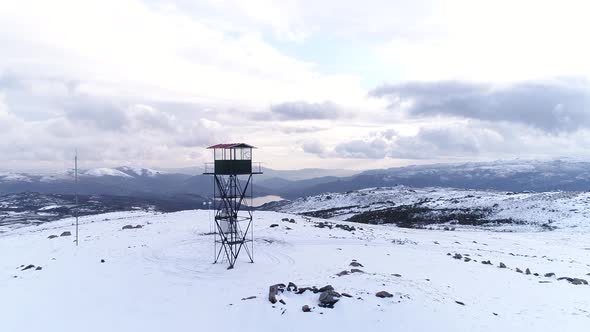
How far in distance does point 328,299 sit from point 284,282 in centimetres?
589

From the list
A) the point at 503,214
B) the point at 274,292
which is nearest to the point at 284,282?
the point at 274,292

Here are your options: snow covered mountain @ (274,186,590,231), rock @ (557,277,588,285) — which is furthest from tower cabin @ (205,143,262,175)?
snow covered mountain @ (274,186,590,231)

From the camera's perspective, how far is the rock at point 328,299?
20.1 metres

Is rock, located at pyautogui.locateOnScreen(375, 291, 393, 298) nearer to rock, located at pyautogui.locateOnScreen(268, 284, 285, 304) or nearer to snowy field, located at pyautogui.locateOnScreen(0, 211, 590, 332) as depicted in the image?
snowy field, located at pyautogui.locateOnScreen(0, 211, 590, 332)

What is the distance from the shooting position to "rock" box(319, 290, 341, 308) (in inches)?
790

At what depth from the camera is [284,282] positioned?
25.6 metres

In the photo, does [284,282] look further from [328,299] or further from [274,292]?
[328,299]

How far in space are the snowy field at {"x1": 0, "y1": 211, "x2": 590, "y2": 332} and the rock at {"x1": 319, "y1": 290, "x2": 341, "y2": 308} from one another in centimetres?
37

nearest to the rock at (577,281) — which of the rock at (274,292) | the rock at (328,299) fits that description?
the rock at (328,299)

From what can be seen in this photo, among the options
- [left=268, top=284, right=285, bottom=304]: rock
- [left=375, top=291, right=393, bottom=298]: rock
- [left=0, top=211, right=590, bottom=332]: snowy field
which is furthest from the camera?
[left=375, top=291, right=393, bottom=298]: rock

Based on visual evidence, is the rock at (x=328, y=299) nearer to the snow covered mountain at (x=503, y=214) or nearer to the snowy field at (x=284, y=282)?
the snowy field at (x=284, y=282)

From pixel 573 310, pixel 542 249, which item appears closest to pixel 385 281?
pixel 573 310

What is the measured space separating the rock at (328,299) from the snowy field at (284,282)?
0.37 m

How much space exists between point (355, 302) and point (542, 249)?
34.6 m
